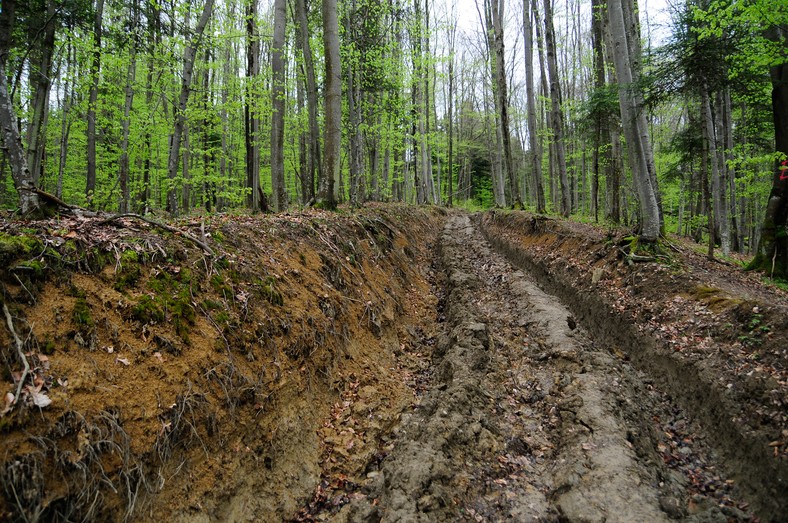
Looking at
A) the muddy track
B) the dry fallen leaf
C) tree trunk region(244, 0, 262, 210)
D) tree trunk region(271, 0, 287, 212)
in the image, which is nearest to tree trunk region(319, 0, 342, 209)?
tree trunk region(271, 0, 287, 212)

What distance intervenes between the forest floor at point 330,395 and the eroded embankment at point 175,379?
0.05 feet

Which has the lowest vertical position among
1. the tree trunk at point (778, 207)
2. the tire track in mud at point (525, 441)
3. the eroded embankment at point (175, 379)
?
the tire track in mud at point (525, 441)

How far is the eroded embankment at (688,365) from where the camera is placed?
3391 mm

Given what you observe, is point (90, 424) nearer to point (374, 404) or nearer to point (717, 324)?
point (374, 404)

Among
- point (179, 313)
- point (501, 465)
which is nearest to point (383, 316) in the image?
point (501, 465)

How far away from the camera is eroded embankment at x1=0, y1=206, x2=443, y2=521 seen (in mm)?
2268

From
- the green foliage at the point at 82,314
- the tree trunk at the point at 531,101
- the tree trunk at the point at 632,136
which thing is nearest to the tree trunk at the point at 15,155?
the green foliage at the point at 82,314

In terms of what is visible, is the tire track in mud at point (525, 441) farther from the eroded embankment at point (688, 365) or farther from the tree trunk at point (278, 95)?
the tree trunk at point (278, 95)

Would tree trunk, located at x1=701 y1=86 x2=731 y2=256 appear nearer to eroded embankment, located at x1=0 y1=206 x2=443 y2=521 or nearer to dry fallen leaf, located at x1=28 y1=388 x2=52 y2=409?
eroded embankment, located at x1=0 y1=206 x2=443 y2=521

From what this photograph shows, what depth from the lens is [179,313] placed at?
135 inches

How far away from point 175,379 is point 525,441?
12.0 feet

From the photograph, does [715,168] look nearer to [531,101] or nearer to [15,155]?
[531,101]

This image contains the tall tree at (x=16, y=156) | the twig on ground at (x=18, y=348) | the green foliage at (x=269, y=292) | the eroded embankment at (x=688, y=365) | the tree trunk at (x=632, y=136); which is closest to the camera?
the twig on ground at (x=18, y=348)

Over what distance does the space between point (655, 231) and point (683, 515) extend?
638 centimetres
